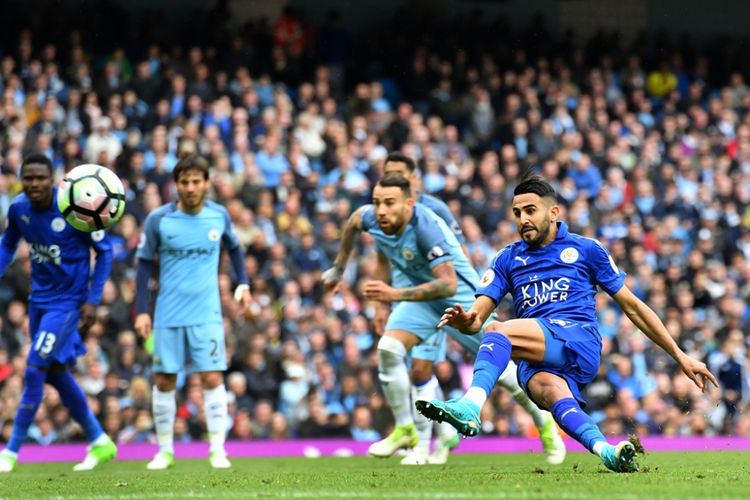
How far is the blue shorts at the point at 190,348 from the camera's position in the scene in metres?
10.9

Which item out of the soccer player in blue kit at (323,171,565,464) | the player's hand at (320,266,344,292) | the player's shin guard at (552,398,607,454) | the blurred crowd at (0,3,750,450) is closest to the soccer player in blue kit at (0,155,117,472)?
the player's hand at (320,266,344,292)

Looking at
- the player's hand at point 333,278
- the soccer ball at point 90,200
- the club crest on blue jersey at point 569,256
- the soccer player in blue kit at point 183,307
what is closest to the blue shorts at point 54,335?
the soccer player in blue kit at point 183,307

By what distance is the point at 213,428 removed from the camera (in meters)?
11.1

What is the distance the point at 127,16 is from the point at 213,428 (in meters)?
11.2

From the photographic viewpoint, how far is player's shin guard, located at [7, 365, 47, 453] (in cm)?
1059

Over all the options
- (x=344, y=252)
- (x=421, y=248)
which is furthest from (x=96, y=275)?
(x=421, y=248)

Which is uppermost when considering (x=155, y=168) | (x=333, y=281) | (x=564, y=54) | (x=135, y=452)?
(x=564, y=54)

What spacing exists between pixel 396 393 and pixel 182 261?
7.00 feet

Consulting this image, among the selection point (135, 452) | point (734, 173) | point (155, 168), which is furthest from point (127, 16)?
point (734, 173)

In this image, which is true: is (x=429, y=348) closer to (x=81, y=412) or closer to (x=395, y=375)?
(x=395, y=375)

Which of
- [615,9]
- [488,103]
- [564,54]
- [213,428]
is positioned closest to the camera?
[213,428]

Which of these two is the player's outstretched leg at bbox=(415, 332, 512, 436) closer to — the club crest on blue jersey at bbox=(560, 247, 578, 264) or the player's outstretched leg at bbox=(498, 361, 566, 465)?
the club crest on blue jersey at bbox=(560, 247, 578, 264)

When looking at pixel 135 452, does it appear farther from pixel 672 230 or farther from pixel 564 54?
pixel 564 54

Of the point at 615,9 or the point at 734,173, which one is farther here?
the point at 615,9
